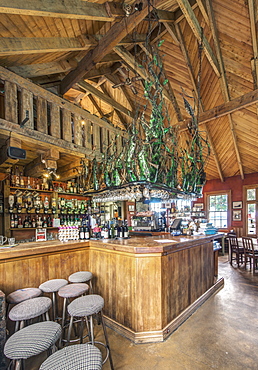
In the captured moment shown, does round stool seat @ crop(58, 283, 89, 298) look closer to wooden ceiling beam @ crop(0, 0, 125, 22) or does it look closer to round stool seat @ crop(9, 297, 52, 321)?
round stool seat @ crop(9, 297, 52, 321)

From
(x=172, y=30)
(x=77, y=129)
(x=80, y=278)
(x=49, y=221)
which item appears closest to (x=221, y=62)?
(x=172, y=30)

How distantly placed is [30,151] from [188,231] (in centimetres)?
418

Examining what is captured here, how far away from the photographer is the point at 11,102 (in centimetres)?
397

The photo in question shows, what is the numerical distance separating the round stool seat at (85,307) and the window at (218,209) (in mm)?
Result: 9562

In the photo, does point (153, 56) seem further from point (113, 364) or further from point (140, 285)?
point (113, 364)

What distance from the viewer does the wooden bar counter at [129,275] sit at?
2.73m

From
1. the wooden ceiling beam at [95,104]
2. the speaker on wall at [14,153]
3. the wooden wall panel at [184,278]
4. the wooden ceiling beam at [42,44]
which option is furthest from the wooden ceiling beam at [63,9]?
the wooden ceiling beam at [95,104]

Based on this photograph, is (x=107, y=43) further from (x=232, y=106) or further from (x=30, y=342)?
(x=30, y=342)

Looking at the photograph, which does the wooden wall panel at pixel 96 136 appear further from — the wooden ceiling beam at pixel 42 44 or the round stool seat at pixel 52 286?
the round stool seat at pixel 52 286

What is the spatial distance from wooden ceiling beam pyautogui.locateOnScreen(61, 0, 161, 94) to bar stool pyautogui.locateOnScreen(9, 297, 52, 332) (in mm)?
4003

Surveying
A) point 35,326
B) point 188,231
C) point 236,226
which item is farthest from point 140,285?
point 236,226

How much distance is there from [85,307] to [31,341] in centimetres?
66

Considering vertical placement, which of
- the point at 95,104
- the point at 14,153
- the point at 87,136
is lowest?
the point at 14,153

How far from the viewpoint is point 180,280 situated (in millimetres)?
3184
